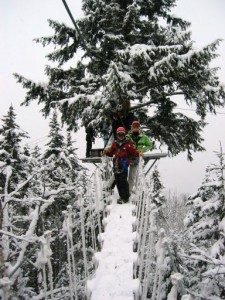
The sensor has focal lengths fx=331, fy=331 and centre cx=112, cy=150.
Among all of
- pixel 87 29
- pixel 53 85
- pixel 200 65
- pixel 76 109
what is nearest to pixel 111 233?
pixel 76 109

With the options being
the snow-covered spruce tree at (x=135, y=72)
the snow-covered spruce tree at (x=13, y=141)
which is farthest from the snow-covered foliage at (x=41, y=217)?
the snow-covered spruce tree at (x=135, y=72)

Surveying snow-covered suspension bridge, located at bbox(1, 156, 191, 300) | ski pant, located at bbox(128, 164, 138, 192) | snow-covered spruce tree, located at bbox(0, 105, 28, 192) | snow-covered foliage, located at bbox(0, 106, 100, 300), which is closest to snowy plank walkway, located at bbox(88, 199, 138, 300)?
snow-covered suspension bridge, located at bbox(1, 156, 191, 300)

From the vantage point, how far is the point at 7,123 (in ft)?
45.2

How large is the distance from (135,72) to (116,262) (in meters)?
7.06

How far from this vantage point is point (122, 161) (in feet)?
23.7

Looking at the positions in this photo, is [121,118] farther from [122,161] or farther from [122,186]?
[122,186]

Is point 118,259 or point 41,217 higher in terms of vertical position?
point 41,217

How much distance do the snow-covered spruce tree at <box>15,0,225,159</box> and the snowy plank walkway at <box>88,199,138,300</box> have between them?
13.8 ft

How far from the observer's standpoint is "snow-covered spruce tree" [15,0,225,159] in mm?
9398

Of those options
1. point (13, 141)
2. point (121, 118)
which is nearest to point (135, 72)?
point (121, 118)

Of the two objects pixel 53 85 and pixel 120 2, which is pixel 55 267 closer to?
pixel 53 85

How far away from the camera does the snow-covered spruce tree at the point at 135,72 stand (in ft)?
30.8

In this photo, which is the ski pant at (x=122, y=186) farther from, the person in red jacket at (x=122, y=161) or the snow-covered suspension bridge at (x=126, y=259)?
the snow-covered suspension bridge at (x=126, y=259)

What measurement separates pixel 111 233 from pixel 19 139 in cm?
918
